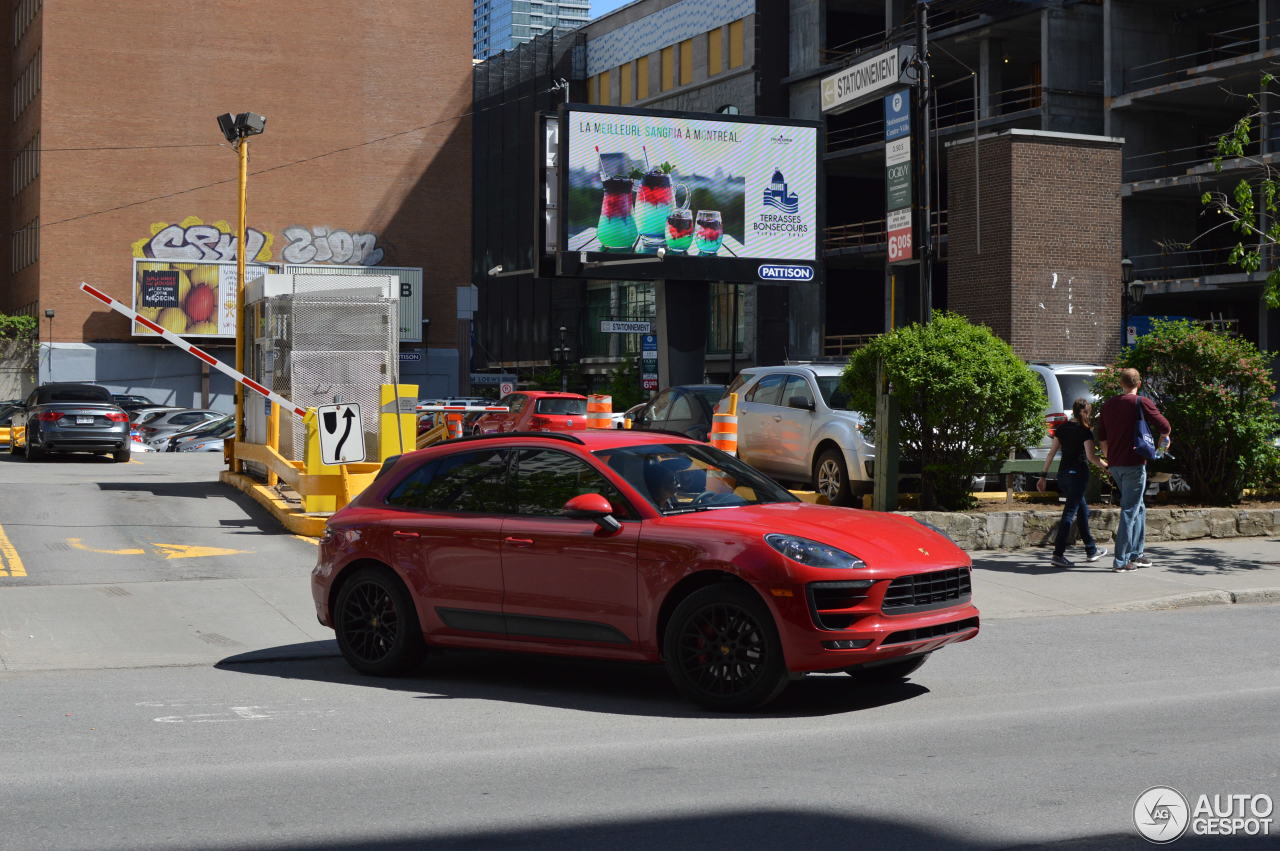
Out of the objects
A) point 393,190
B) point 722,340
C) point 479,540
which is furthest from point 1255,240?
point 479,540

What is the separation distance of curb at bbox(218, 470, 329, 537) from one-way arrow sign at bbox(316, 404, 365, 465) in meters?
1.26

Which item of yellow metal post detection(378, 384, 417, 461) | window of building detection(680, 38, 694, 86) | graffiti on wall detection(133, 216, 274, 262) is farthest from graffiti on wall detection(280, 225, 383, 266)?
yellow metal post detection(378, 384, 417, 461)

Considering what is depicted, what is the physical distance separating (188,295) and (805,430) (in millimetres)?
52841

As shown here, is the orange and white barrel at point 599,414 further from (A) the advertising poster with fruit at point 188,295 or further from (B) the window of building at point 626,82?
(B) the window of building at point 626,82

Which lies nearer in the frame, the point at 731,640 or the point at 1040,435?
the point at 731,640

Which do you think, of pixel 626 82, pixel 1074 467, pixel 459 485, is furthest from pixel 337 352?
pixel 626 82

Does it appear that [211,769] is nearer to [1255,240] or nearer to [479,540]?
[479,540]

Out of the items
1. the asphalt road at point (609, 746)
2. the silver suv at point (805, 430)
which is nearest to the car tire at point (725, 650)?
the asphalt road at point (609, 746)

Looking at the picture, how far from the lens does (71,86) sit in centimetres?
6388

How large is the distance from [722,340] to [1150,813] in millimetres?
65275

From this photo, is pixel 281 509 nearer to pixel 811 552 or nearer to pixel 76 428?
pixel 811 552

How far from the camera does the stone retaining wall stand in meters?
15.8

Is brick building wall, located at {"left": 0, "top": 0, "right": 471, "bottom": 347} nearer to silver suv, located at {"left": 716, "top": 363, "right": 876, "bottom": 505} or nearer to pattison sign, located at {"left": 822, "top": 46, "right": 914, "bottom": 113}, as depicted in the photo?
pattison sign, located at {"left": 822, "top": 46, "right": 914, "bottom": 113}

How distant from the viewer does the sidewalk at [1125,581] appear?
515 inches
